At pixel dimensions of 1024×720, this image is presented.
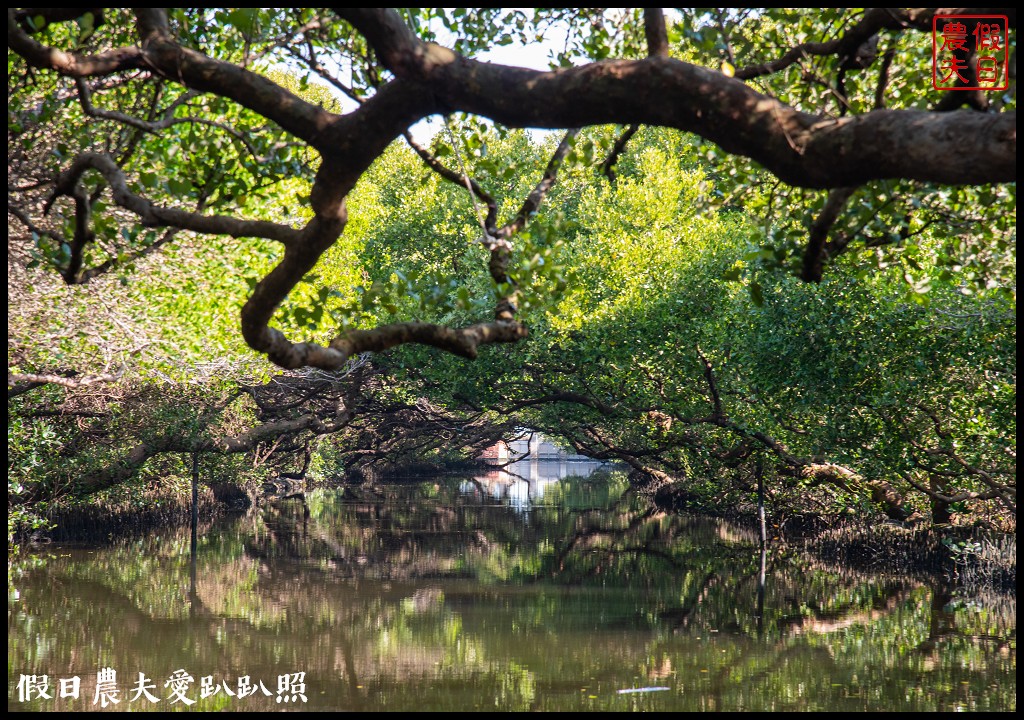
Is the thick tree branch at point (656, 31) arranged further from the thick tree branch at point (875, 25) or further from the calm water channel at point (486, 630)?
the calm water channel at point (486, 630)

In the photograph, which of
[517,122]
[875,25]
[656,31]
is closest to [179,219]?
[517,122]

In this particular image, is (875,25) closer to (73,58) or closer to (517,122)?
(517,122)

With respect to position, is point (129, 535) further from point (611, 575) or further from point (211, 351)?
point (611, 575)

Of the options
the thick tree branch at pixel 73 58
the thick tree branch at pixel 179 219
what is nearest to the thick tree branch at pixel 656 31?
the thick tree branch at pixel 179 219

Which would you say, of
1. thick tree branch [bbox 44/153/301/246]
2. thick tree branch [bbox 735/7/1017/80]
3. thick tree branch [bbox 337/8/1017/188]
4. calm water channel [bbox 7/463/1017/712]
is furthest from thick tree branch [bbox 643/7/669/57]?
calm water channel [bbox 7/463/1017/712]

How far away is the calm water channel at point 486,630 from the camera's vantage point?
11312 mm

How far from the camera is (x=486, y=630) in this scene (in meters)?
14.9

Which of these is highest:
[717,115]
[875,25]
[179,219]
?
[875,25]

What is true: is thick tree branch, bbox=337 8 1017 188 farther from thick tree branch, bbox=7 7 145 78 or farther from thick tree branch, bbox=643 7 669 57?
thick tree branch, bbox=7 7 145 78

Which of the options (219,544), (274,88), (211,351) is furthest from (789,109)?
(219,544)

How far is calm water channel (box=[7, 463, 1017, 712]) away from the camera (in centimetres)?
1131

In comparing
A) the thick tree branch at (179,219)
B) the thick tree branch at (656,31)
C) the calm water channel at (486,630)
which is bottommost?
the calm water channel at (486,630)

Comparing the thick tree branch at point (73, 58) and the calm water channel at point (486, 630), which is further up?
the thick tree branch at point (73, 58)

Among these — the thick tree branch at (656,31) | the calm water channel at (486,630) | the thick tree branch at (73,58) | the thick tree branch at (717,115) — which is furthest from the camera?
the calm water channel at (486,630)
